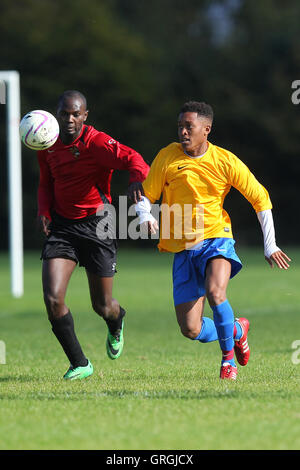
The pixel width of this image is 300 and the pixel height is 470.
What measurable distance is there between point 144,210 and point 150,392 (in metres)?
1.48

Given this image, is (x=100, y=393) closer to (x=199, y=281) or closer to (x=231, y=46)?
(x=199, y=281)

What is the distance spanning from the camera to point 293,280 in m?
20.9

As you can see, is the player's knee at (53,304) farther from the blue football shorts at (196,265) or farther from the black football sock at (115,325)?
the black football sock at (115,325)

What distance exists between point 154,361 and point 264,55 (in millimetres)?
35700

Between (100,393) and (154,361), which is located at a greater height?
(100,393)

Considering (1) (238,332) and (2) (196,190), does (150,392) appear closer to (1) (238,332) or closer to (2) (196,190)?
(1) (238,332)

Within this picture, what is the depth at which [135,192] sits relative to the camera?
23.1 ft

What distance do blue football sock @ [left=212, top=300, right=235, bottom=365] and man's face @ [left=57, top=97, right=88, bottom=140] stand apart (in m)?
1.93

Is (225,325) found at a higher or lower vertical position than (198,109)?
lower

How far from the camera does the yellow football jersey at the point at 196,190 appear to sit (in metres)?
7.25

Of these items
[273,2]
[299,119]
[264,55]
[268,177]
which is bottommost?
[268,177]

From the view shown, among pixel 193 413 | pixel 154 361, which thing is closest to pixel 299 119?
pixel 154 361

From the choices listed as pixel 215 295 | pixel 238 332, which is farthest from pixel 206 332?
pixel 215 295

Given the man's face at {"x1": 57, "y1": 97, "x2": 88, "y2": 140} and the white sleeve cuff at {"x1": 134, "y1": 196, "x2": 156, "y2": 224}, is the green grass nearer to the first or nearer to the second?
the white sleeve cuff at {"x1": 134, "y1": 196, "x2": 156, "y2": 224}
